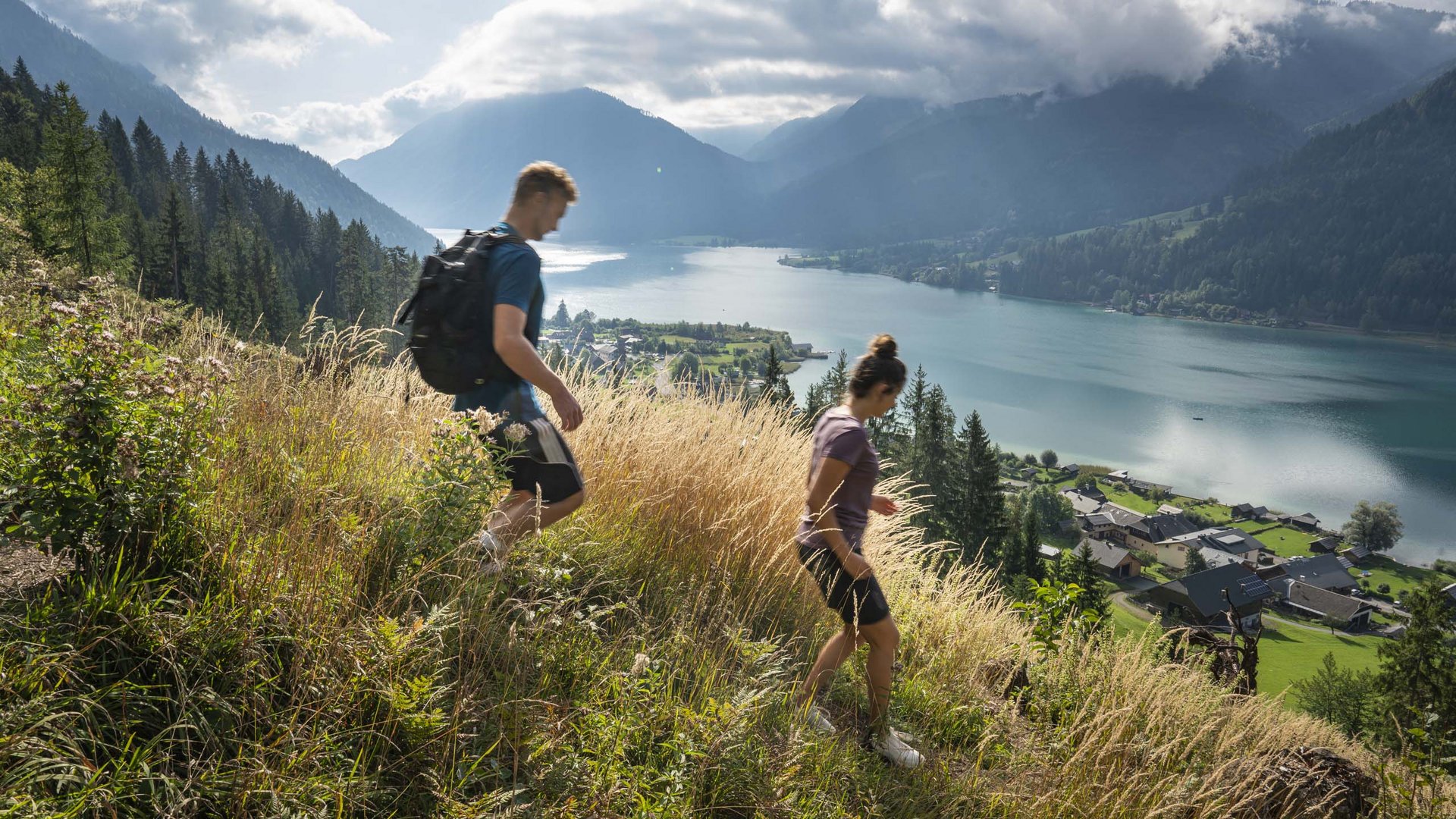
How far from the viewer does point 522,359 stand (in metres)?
2.81

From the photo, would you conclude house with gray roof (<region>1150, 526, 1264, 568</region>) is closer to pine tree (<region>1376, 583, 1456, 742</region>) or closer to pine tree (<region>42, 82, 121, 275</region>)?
pine tree (<region>1376, 583, 1456, 742</region>)

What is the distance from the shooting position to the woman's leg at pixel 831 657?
2.99 m

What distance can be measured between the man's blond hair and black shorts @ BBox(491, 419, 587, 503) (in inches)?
38.1

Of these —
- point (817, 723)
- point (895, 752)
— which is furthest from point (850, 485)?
point (895, 752)

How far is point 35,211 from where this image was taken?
24.8 meters

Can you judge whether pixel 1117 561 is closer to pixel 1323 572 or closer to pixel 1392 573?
pixel 1323 572

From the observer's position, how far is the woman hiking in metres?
2.92

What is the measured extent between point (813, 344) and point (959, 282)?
95445 millimetres

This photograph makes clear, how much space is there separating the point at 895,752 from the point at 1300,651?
51708 millimetres

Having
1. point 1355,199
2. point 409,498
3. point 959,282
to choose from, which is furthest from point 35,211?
point 1355,199

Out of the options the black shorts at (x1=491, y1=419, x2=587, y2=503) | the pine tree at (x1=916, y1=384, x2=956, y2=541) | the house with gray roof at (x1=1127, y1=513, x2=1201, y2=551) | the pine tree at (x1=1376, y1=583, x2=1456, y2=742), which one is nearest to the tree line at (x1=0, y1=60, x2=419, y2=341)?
the black shorts at (x1=491, y1=419, x2=587, y2=503)

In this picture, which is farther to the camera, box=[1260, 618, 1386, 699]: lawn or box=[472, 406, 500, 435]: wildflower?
box=[1260, 618, 1386, 699]: lawn

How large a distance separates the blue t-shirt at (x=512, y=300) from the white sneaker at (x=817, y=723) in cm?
158

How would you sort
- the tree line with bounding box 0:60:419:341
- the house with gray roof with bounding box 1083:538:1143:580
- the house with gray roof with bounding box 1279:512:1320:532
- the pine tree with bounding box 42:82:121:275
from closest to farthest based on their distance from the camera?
the pine tree with bounding box 42:82:121:275
the tree line with bounding box 0:60:419:341
the house with gray roof with bounding box 1083:538:1143:580
the house with gray roof with bounding box 1279:512:1320:532
